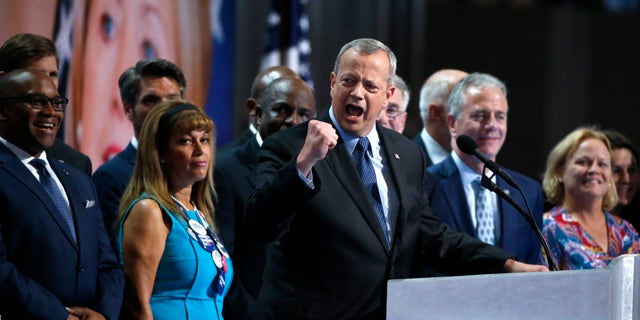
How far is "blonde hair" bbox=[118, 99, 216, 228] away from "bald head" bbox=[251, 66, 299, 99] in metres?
0.91

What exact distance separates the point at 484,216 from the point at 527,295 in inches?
66.2

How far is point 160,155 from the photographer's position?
3.86 meters

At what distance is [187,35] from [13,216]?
253cm

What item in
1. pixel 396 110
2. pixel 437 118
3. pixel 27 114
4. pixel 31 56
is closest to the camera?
pixel 27 114

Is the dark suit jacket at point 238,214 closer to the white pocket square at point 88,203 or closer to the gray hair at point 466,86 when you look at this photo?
the white pocket square at point 88,203

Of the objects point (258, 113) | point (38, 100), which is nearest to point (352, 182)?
point (38, 100)

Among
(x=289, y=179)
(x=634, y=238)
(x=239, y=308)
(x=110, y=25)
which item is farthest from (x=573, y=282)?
(x=110, y=25)

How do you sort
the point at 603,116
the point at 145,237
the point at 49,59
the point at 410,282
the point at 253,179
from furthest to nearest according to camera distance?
the point at 603,116 < the point at 253,179 < the point at 49,59 < the point at 145,237 < the point at 410,282

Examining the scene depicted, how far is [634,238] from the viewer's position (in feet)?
16.6

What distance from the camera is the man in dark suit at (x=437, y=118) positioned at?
5379 mm

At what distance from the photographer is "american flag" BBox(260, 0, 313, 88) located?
245 inches

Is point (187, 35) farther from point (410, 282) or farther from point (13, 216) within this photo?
point (410, 282)

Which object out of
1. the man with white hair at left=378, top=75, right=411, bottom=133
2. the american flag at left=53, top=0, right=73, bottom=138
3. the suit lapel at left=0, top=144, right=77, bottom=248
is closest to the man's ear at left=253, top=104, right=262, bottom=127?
the man with white hair at left=378, top=75, right=411, bottom=133

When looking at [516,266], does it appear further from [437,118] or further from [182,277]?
[437,118]
